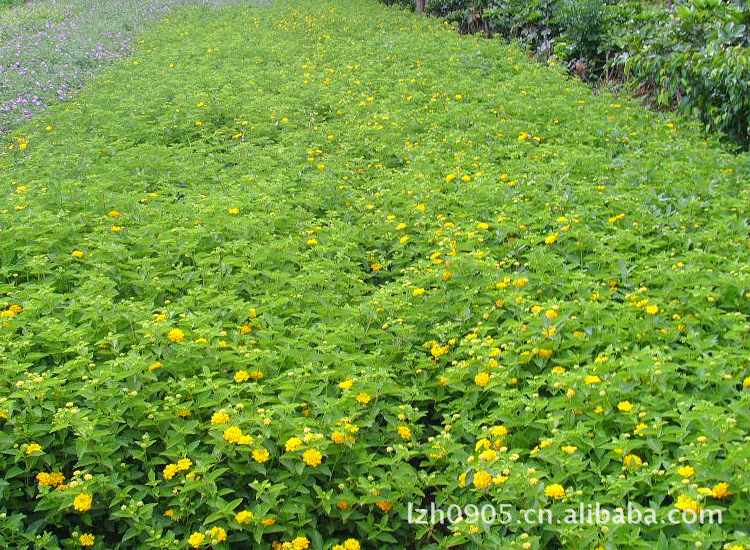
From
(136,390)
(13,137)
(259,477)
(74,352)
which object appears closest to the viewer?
Result: (259,477)

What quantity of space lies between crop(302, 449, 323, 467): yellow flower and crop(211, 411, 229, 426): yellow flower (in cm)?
33

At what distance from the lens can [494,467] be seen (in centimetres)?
233

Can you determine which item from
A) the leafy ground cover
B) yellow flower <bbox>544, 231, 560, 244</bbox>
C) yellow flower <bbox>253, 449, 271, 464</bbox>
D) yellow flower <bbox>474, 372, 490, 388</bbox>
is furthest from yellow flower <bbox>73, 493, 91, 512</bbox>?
the leafy ground cover

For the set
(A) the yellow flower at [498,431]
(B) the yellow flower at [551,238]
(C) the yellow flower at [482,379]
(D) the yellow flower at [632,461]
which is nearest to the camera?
(D) the yellow flower at [632,461]

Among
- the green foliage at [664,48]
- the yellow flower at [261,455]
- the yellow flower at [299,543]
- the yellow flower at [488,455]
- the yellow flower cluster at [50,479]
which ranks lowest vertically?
the yellow flower cluster at [50,479]

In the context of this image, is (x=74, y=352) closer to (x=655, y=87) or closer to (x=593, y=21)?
(x=655, y=87)

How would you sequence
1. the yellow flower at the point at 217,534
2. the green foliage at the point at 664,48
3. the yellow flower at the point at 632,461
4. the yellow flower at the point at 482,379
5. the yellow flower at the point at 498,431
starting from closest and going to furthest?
the yellow flower at the point at 217,534 < the yellow flower at the point at 632,461 < the yellow flower at the point at 498,431 < the yellow flower at the point at 482,379 < the green foliage at the point at 664,48

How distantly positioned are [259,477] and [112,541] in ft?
1.75

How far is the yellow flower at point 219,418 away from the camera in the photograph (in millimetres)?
2449

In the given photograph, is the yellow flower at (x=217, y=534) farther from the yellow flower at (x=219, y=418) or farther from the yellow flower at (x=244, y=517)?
the yellow flower at (x=219, y=418)

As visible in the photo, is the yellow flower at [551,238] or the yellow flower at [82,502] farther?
the yellow flower at [551,238]

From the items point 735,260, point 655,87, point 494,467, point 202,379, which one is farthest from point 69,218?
point 655,87

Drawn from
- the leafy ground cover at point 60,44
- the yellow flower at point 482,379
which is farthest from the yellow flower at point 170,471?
the leafy ground cover at point 60,44

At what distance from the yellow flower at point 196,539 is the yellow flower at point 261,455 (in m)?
0.31
